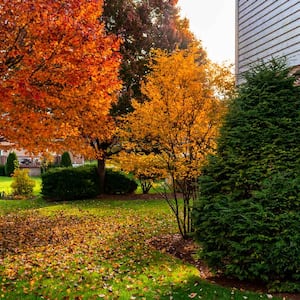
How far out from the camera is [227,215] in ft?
15.5

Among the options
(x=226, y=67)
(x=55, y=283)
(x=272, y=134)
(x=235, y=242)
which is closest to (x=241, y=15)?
(x=226, y=67)

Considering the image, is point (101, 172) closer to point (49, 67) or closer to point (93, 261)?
point (49, 67)

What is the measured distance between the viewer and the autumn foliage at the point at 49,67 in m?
7.59

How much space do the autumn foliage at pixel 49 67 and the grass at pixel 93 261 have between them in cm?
232

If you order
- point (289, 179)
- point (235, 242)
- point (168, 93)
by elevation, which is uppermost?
point (168, 93)

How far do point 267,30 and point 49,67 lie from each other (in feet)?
14.8

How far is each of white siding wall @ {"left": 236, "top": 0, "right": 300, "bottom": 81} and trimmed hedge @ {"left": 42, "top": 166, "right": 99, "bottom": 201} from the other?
29.8 ft

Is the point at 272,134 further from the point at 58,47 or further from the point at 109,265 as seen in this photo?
the point at 58,47

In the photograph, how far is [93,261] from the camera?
20.9 feet

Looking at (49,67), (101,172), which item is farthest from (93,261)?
(101,172)

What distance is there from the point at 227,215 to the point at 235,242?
332 millimetres

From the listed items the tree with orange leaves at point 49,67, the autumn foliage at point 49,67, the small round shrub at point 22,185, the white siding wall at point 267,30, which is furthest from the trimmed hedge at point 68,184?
the white siding wall at point 267,30

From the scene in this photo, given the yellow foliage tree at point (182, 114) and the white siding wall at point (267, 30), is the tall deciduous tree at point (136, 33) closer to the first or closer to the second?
the white siding wall at point (267, 30)

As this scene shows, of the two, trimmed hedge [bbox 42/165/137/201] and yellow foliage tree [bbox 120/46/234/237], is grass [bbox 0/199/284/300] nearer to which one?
yellow foliage tree [bbox 120/46/234/237]
